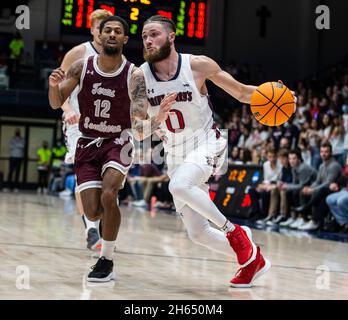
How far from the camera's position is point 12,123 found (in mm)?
26172

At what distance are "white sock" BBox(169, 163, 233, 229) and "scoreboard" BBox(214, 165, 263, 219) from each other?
319 inches

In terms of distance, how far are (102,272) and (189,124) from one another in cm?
134

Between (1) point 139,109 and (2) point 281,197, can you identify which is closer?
(1) point 139,109

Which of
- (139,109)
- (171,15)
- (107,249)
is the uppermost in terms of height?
(171,15)

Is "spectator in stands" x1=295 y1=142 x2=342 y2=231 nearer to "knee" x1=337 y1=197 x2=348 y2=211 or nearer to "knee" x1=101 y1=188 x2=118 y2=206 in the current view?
"knee" x1=337 y1=197 x2=348 y2=211

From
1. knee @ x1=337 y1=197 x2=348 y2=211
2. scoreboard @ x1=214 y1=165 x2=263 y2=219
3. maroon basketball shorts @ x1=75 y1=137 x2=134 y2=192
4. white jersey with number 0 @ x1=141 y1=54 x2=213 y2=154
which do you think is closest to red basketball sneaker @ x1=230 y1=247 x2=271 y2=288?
white jersey with number 0 @ x1=141 y1=54 x2=213 y2=154

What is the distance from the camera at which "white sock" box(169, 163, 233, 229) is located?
550cm

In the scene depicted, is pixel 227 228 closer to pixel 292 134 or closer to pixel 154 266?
pixel 154 266

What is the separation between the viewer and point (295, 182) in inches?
496

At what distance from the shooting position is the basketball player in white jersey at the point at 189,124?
5.62 metres

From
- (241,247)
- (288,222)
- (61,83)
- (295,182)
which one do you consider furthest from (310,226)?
(61,83)

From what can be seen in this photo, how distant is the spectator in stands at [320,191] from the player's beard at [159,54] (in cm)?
634

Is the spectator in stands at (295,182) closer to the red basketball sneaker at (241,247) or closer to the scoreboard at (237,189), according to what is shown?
the scoreboard at (237,189)
